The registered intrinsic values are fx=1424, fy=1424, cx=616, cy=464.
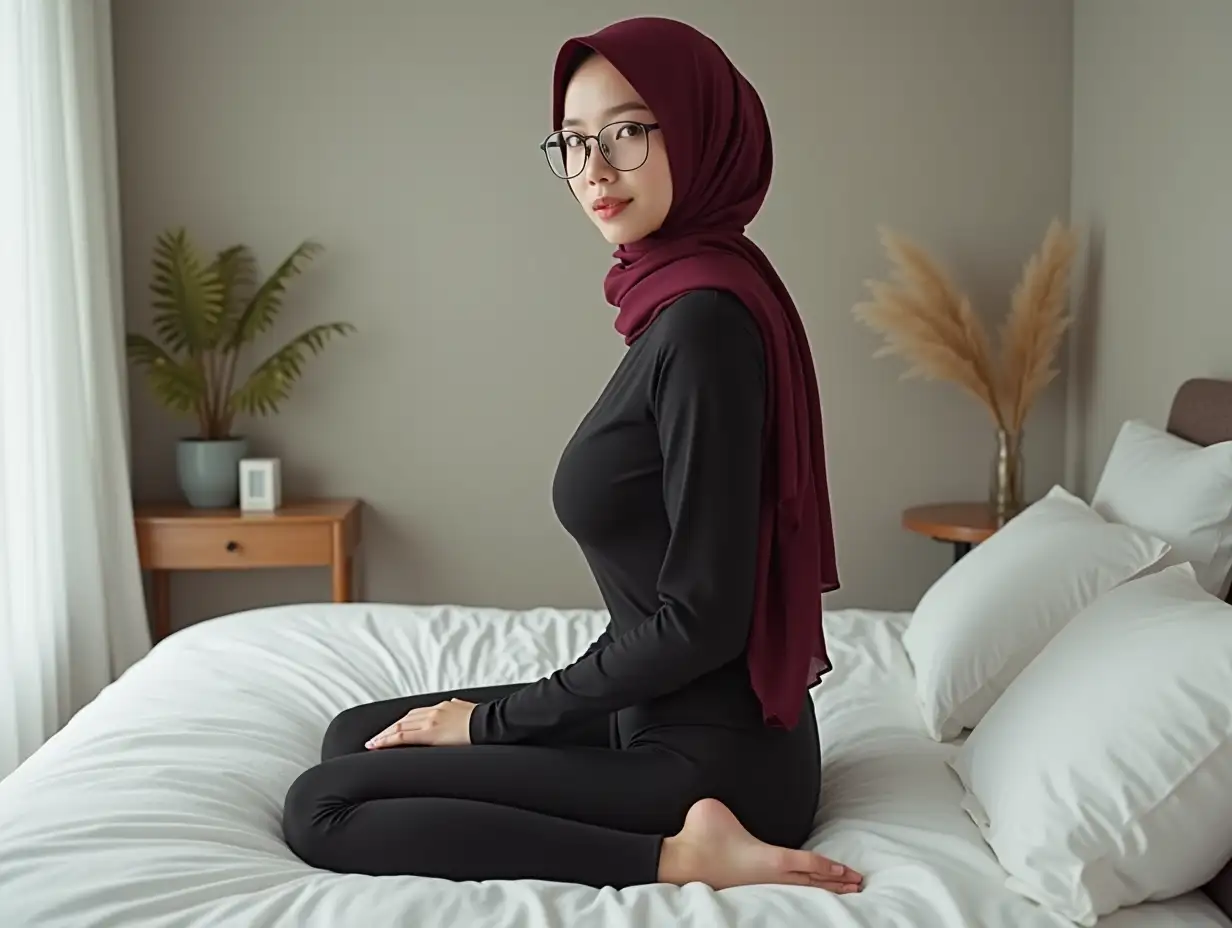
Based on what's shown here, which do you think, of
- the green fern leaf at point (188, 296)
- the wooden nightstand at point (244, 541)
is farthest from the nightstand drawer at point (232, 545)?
the green fern leaf at point (188, 296)

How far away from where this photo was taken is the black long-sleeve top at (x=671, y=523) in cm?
159

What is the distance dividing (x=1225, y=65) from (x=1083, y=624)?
140 cm

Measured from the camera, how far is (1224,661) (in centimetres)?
152

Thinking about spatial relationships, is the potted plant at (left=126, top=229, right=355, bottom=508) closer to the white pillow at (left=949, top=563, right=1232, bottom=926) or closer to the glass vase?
the glass vase

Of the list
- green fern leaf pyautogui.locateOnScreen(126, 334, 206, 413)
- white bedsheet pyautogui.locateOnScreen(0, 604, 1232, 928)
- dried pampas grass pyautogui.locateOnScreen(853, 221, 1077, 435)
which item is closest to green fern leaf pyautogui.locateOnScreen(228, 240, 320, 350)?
green fern leaf pyautogui.locateOnScreen(126, 334, 206, 413)

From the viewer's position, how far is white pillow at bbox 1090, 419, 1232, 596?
2.08 m

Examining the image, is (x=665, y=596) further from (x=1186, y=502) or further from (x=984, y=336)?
(x=984, y=336)

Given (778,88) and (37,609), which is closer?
(37,609)

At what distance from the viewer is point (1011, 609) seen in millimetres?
2111

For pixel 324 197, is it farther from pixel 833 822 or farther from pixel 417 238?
pixel 833 822

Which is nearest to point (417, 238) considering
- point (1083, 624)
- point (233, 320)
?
point (233, 320)

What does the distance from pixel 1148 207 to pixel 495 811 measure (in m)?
2.22

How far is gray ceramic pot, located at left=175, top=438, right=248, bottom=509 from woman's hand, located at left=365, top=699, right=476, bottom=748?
184 cm

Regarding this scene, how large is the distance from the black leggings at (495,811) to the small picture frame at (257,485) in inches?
73.1
